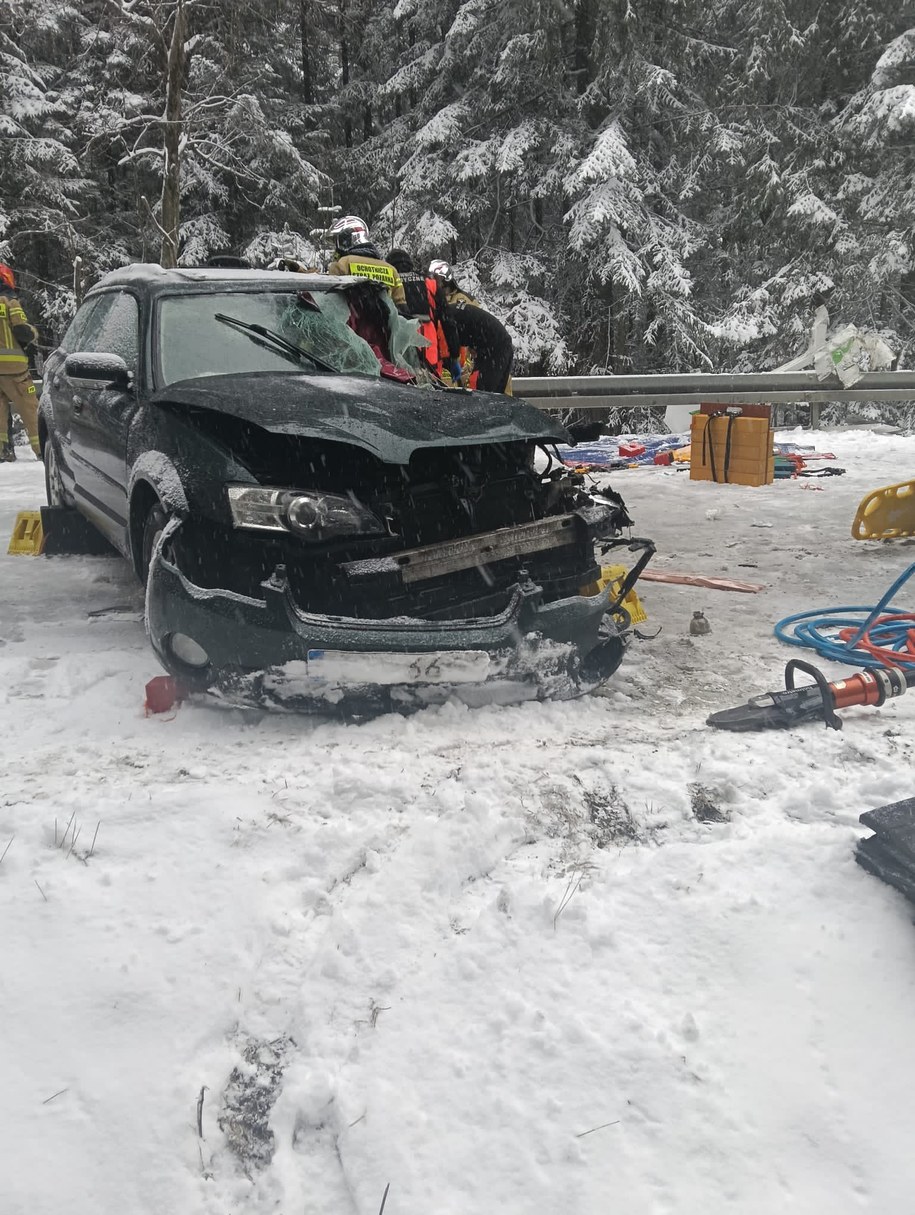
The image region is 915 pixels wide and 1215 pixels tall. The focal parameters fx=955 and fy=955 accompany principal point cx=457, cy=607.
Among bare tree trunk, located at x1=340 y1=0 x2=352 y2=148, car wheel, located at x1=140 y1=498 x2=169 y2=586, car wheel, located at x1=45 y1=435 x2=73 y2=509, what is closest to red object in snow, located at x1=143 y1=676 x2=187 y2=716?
car wheel, located at x1=140 y1=498 x2=169 y2=586

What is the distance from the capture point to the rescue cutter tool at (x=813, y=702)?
3680 millimetres

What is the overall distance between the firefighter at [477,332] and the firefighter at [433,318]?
0.22 feet

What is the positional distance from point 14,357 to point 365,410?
732 centimetres

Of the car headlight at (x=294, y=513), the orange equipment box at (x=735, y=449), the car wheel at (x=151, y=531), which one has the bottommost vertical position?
the orange equipment box at (x=735, y=449)

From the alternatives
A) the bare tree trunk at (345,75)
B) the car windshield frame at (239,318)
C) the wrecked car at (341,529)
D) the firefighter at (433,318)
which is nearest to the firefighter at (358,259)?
the firefighter at (433,318)

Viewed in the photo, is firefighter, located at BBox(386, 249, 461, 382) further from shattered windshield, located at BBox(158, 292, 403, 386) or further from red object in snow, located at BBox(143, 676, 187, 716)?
red object in snow, located at BBox(143, 676, 187, 716)

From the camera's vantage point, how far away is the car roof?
4.77 metres

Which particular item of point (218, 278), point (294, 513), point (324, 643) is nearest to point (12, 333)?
point (218, 278)

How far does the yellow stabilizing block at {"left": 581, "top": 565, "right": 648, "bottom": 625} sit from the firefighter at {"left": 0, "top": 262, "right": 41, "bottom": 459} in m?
6.61

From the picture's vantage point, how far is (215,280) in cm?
483

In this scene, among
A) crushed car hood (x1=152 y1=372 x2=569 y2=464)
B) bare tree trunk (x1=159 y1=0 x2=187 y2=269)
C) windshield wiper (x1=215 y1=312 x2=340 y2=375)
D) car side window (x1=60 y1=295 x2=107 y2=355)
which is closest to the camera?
crushed car hood (x1=152 y1=372 x2=569 y2=464)

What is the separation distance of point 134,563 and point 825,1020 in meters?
3.31

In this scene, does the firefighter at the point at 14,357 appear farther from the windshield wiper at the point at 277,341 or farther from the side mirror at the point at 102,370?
the windshield wiper at the point at 277,341

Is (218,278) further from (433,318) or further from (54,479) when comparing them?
(433,318)
